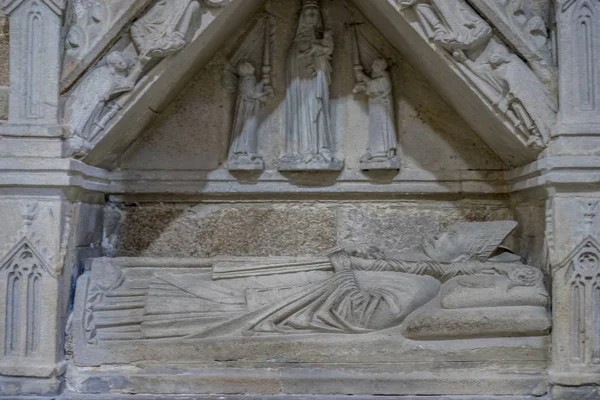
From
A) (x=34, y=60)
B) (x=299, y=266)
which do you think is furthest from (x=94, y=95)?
(x=299, y=266)

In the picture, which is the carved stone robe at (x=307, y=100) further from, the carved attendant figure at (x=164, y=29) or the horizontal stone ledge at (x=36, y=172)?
the horizontal stone ledge at (x=36, y=172)

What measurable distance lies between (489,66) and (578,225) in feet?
2.90

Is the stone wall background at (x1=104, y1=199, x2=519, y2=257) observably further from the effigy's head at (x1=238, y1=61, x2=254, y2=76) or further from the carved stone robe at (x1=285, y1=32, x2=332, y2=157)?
the effigy's head at (x1=238, y1=61, x2=254, y2=76)

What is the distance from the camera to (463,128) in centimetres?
377

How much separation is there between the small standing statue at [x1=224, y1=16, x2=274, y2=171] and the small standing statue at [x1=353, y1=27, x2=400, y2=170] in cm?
58

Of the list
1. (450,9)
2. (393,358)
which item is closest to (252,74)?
(450,9)

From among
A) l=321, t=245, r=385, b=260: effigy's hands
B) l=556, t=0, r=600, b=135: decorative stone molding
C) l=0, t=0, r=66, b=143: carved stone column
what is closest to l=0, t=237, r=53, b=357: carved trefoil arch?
l=0, t=0, r=66, b=143: carved stone column

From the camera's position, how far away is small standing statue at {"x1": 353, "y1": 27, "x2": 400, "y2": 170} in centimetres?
372

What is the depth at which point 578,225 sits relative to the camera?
2875 mm

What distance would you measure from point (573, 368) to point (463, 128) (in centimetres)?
155

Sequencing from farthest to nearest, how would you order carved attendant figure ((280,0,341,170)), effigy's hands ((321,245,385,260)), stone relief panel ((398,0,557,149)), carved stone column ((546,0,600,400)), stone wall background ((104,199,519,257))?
1. stone wall background ((104,199,519,257))
2. carved attendant figure ((280,0,341,170))
3. effigy's hands ((321,245,385,260))
4. stone relief panel ((398,0,557,149))
5. carved stone column ((546,0,600,400))

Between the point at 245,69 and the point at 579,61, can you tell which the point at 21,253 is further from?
the point at 579,61

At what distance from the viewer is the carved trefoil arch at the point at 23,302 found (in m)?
2.89

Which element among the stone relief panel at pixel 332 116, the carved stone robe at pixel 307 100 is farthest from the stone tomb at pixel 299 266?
the carved stone robe at pixel 307 100
